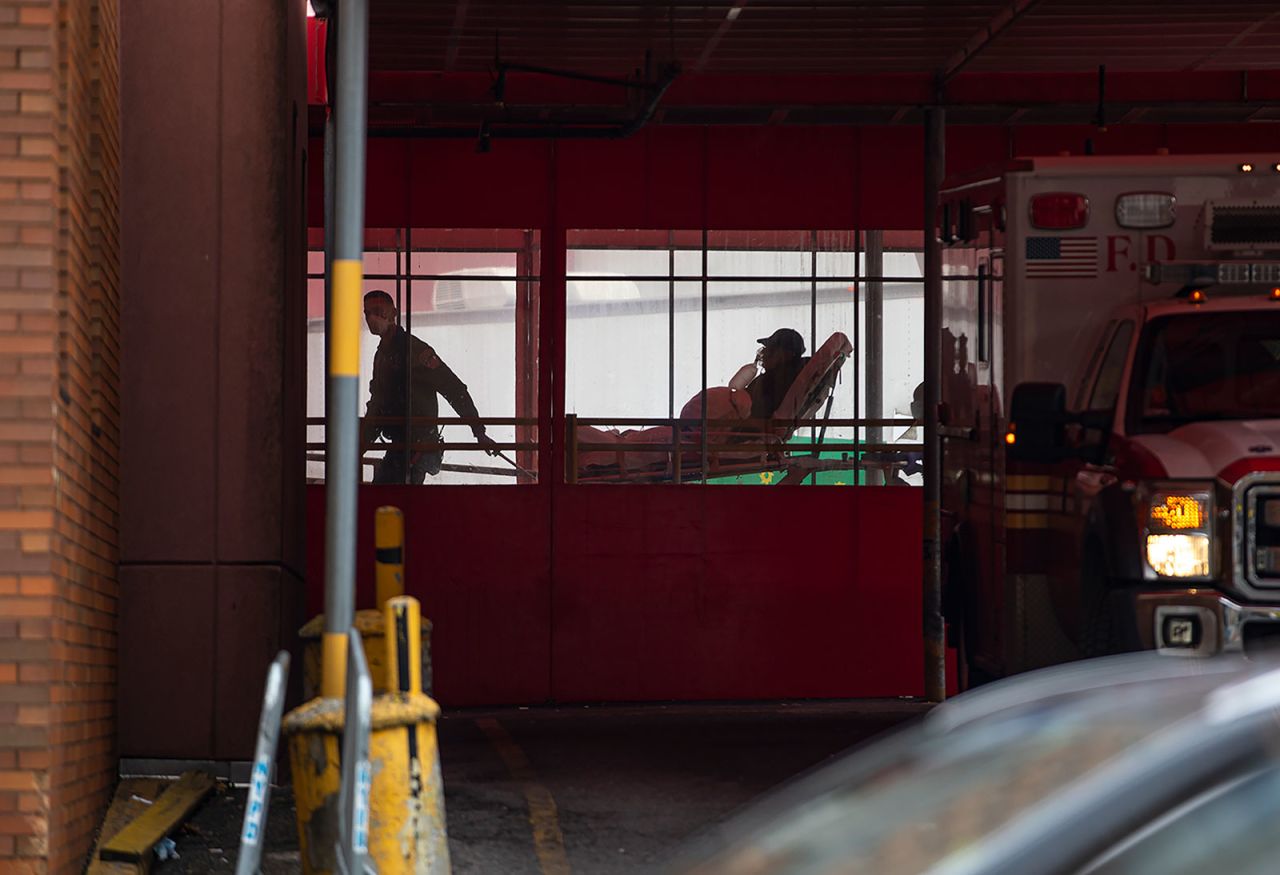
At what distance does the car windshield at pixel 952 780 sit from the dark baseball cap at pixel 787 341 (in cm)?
1589

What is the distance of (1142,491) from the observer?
386 inches

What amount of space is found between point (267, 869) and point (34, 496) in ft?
6.71

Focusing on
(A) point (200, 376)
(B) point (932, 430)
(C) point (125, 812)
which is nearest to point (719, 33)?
(B) point (932, 430)

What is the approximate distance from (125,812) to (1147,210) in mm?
6694

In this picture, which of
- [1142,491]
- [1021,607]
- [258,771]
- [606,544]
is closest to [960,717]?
[258,771]

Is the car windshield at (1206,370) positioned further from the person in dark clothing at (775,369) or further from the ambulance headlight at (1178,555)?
the person in dark clothing at (775,369)

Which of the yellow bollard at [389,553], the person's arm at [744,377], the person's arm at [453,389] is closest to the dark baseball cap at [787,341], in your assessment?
the person's arm at [744,377]

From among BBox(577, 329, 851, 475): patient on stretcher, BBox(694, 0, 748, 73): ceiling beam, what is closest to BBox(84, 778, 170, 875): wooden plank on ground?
BBox(694, 0, 748, 73): ceiling beam

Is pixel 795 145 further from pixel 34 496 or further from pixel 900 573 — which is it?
pixel 34 496

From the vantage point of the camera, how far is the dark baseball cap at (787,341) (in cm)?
1973

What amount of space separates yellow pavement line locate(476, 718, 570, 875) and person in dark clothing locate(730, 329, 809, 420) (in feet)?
20.4

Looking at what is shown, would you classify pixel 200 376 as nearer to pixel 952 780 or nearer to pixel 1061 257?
pixel 1061 257

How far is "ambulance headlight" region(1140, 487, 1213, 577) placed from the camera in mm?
9648

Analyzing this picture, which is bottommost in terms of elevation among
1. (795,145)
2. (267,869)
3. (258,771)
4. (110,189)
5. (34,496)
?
(267,869)
